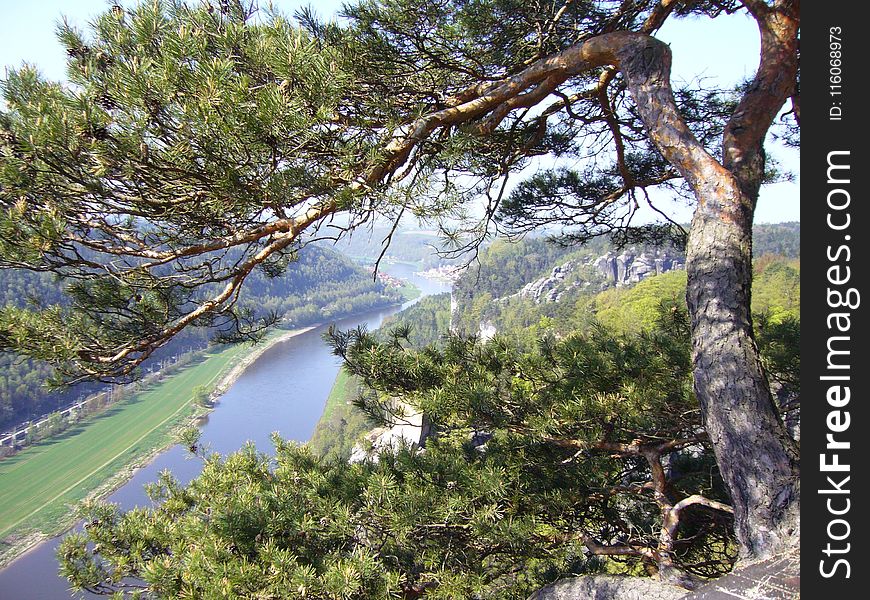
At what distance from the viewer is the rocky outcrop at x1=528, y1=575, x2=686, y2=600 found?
1.36 meters

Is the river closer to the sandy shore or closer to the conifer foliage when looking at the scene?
the sandy shore

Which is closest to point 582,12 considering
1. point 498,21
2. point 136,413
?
point 498,21

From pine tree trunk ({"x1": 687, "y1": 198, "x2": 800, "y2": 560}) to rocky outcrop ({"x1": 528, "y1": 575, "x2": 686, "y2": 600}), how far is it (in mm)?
260

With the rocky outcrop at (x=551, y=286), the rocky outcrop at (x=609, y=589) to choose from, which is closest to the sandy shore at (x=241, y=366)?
the rocky outcrop at (x=551, y=286)

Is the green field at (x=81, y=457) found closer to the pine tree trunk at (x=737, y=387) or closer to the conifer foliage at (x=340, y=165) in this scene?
the conifer foliage at (x=340, y=165)

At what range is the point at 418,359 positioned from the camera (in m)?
2.31

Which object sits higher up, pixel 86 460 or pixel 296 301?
pixel 296 301

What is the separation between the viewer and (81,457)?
27.2 metres

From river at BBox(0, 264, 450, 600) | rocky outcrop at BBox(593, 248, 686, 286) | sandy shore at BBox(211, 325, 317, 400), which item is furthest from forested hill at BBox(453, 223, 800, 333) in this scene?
sandy shore at BBox(211, 325, 317, 400)

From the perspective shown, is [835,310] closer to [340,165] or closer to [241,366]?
[340,165]

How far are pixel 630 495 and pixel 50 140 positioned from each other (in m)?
2.63

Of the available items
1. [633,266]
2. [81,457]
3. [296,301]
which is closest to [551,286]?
[633,266]

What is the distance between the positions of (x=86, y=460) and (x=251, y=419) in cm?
887

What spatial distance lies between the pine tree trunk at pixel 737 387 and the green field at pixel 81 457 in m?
21.8
